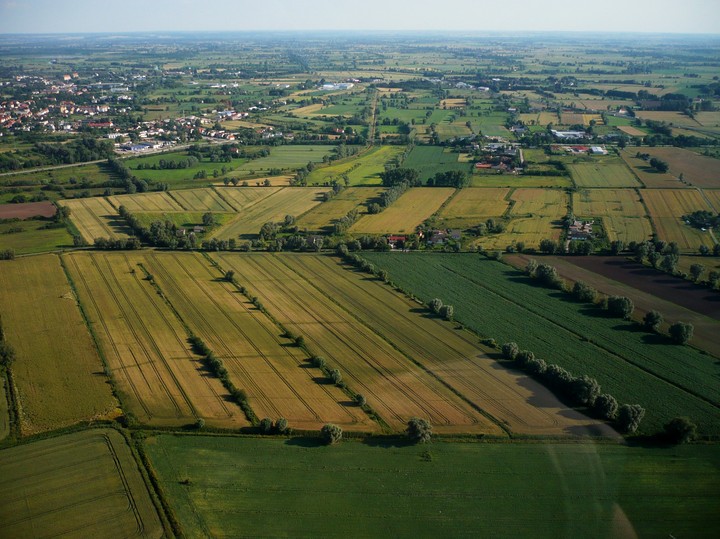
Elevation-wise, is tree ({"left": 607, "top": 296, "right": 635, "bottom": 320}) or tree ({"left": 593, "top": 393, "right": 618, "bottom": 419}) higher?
tree ({"left": 607, "top": 296, "right": 635, "bottom": 320})

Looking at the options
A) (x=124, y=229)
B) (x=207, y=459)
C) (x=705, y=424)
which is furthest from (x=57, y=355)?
(x=705, y=424)

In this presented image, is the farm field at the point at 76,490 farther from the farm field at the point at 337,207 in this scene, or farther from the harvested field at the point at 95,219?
the farm field at the point at 337,207

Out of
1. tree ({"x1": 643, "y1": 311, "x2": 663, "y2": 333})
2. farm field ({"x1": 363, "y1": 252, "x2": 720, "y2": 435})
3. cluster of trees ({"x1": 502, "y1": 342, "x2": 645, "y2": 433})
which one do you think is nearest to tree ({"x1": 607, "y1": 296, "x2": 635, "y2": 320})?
farm field ({"x1": 363, "y1": 252, "x2": 720, "y2": 435})

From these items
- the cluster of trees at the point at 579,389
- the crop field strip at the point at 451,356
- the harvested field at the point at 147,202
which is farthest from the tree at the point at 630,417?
the harvested field at the point at 147,202

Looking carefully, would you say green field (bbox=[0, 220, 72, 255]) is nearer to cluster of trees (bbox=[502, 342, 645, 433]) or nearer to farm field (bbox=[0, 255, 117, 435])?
farm field (bbox=[0, 255, 117, 435])

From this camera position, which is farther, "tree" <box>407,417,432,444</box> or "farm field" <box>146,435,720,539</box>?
"tree" <box>407,417,432,444</box>

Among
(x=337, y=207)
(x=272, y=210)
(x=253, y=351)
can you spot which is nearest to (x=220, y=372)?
(x=253, y=351)

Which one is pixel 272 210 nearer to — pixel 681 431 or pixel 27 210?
pixel 27 210
